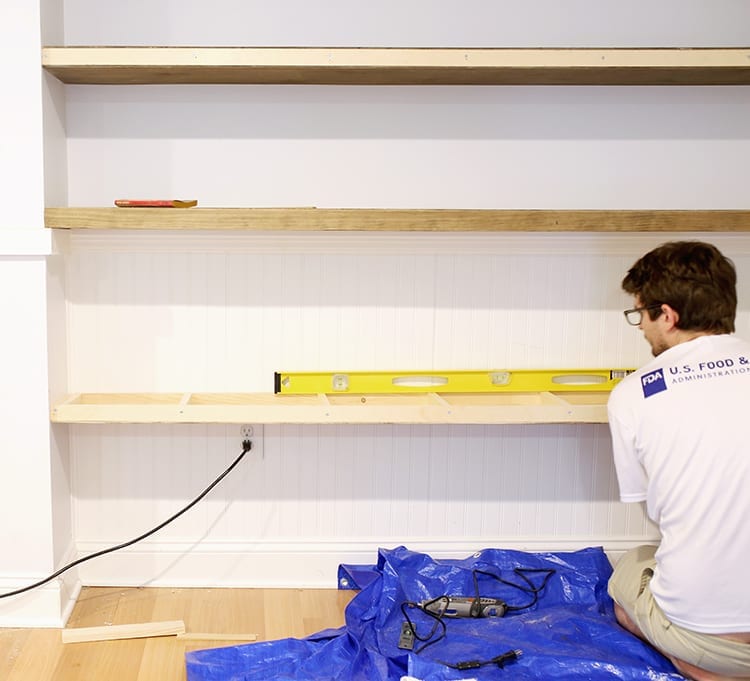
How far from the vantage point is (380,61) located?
2.43 meters

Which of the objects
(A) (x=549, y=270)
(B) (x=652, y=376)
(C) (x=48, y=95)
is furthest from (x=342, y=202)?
(B) (x=652, y=376)

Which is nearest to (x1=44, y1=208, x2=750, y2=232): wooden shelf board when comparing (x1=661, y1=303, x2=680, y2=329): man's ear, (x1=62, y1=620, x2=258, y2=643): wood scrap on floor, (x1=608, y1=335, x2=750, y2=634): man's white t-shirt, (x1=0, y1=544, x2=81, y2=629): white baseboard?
(x1=661, y1=303, x2=680, y2=329): man's ear

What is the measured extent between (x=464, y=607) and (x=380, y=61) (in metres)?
1.73

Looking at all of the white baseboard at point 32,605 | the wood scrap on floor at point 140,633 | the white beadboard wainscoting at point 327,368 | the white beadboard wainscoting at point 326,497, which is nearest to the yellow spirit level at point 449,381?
the white beadboard wainscoting at point 327,368

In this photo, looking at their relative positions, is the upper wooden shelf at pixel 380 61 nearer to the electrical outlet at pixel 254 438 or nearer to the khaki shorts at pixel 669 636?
the electrical outlet at pixel 254 438

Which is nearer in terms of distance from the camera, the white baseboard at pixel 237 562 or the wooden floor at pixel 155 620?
the wooden floor at pixel 155 620

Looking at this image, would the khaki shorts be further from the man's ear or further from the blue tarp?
the man's ear

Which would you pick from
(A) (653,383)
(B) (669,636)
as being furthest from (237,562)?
(A) (653,383)

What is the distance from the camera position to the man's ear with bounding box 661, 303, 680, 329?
2221 millimetres

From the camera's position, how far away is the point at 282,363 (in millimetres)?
2904

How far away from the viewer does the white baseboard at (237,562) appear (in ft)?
9.68

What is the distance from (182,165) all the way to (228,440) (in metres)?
0.97

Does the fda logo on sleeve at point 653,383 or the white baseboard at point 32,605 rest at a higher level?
the fda logo on sleeve at point 653,383

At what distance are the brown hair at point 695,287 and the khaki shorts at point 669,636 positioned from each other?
0.80m
